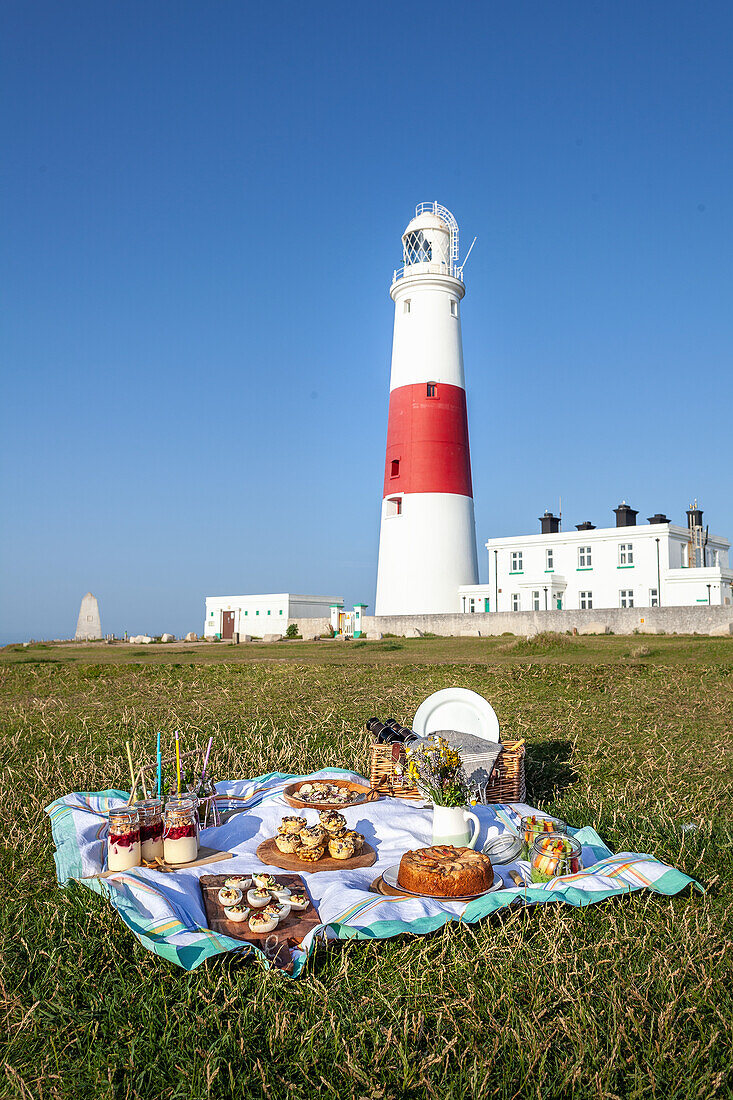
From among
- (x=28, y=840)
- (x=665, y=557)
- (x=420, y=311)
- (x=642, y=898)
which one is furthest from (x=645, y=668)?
(x=665, y=557)

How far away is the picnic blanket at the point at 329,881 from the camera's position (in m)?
3.60

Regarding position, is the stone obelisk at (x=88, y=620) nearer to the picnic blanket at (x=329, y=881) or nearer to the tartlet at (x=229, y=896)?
the picnic blanket at (x=329, y=881)

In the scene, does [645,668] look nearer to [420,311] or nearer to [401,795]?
[401,795]

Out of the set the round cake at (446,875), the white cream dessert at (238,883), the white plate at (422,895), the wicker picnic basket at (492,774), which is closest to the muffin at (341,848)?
the white plate at (422,895)

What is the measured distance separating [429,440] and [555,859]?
27.2 m

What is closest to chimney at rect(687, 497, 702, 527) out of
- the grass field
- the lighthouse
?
the lighthouse

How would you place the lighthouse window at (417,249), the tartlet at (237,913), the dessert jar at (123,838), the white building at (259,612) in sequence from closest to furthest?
the tartlet at (237,913) < the dessert jar at (123,838) < the lighthouse window at (417,249) < the white building at (259,612)

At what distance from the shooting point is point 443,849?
4.35 meters

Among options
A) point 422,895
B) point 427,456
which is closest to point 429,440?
point 427,456

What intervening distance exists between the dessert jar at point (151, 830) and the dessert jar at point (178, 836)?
38mm

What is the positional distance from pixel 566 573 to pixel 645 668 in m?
26.9

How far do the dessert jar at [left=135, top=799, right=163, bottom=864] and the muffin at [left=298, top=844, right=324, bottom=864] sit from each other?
2.55ft

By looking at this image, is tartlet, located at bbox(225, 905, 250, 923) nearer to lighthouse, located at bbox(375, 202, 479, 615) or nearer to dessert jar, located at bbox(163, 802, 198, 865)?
dessert jar, located at bbox(163, 802, 198, 865)

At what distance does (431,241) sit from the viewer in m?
33.5
